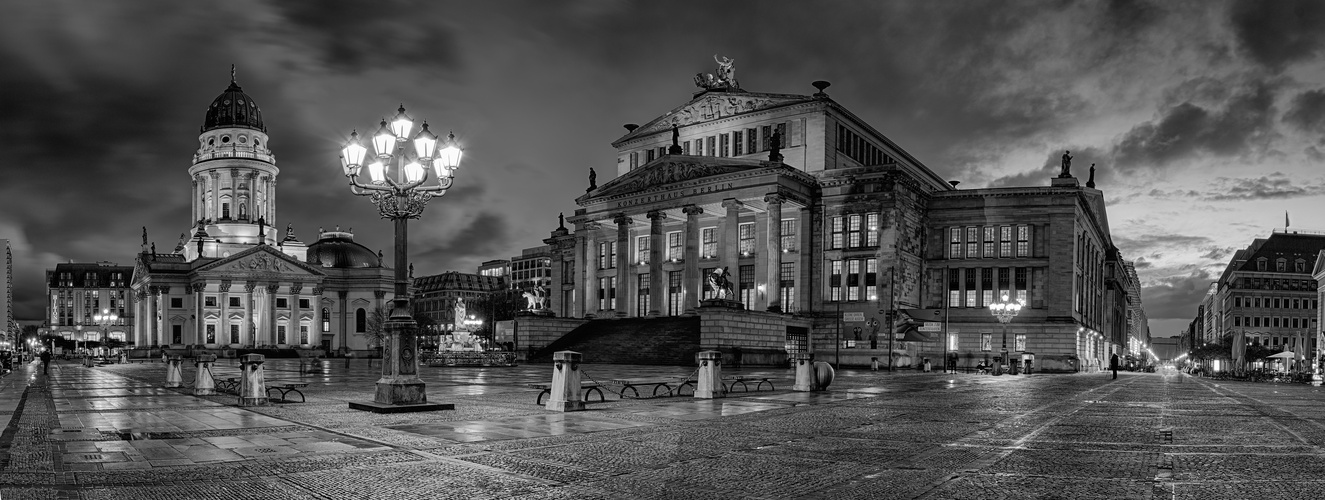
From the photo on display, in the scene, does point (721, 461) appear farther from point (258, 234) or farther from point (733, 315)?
point (258, 234)

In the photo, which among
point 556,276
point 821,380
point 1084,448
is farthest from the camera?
point 556,276

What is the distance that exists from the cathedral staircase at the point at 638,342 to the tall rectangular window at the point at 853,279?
46.9 ft

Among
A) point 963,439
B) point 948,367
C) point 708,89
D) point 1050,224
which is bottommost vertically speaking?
point 948,367

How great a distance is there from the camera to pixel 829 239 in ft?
242

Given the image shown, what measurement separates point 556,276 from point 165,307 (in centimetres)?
5753

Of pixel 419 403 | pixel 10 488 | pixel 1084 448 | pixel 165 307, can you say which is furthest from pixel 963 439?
pixel 165 307

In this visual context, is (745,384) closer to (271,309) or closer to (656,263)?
(656,263)

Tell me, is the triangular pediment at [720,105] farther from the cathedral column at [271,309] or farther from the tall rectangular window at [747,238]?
the cathedral column at [271,309]

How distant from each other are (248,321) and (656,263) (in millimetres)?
72439

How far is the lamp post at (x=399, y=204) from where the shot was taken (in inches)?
762

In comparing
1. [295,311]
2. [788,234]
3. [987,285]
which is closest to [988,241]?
[987,285]

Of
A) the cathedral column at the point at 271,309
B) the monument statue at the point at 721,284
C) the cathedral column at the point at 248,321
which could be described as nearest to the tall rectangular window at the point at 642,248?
the monument statue at the point at 721,284

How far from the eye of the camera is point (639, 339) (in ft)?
206

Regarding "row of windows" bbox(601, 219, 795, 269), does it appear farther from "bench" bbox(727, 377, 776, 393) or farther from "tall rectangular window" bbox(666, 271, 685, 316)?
"bench" bbox(727, 377, 776, 393)
